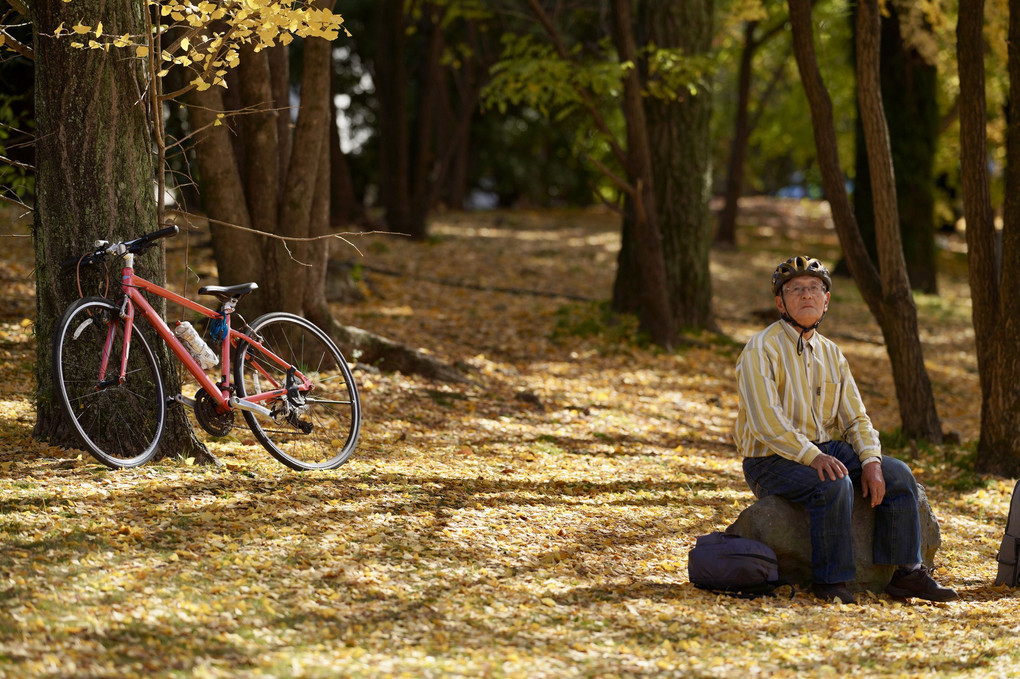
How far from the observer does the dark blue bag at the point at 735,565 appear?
461 cm

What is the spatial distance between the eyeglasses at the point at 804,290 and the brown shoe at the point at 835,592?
1.31m

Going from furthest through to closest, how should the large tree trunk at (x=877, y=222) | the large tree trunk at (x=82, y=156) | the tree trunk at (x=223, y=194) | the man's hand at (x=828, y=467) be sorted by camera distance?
the large tree trunk at (x=877, y=222)
the tree trunk at (x=223, y=194)
the large tree trunk at (x=82, y=156)
the man's hand at (x=828, y=467)

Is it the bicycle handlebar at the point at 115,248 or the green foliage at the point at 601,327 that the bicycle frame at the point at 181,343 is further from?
the green foliage at the point at 601,327

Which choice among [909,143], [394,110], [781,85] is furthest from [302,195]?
[781,85]

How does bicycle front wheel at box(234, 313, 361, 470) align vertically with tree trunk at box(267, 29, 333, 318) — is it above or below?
below

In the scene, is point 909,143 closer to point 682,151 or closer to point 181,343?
point 682,151

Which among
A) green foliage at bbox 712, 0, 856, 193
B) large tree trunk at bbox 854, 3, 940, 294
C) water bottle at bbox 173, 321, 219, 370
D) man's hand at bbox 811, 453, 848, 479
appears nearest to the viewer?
man's hand at bbox 811, 453, 848, 479

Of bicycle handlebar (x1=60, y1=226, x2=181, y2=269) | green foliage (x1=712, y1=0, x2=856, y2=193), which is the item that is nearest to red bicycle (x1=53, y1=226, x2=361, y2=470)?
bicycle handlebar (x1=60, y1=226, x2=181, y2=269)

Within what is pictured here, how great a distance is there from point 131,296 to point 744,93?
1646 centimetres

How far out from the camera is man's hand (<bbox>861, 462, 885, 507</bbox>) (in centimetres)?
466

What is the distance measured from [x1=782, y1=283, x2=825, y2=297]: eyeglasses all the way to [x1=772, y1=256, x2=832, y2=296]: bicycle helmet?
42 mm

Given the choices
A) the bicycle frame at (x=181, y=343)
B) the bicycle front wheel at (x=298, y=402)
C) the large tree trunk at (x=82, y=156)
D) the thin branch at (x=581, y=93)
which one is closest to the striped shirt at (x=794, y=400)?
the bicycle front wheel at (x=298, y=402)

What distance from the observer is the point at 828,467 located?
458cm

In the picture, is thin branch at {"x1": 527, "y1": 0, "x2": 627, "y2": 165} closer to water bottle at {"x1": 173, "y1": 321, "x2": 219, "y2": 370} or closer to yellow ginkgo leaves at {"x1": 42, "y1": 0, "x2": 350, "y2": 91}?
yellow ginkgo leaves at {"x1": 42, "y1": 0, "x2": 350, "y2": 91}
